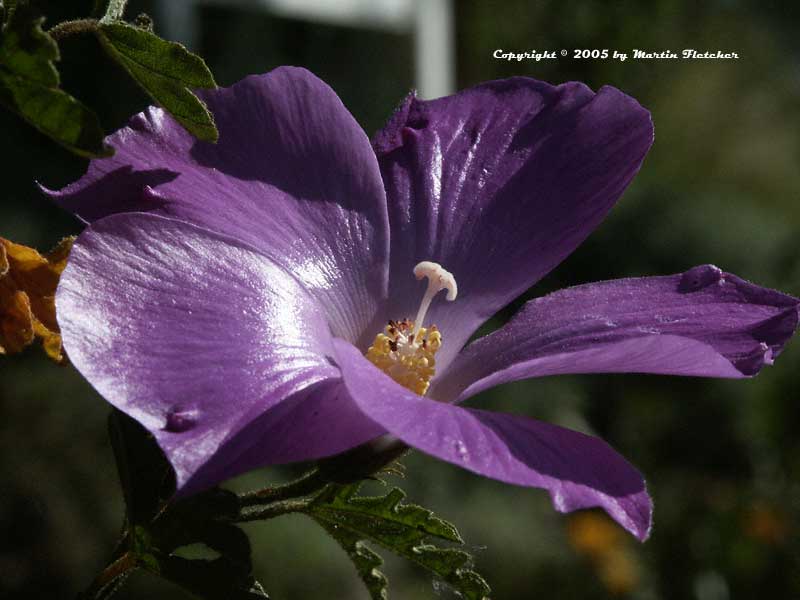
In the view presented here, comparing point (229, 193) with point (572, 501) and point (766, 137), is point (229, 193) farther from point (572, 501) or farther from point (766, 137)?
point (766, 137)

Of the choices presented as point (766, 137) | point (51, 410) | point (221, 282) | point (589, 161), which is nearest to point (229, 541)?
point (221, 282)

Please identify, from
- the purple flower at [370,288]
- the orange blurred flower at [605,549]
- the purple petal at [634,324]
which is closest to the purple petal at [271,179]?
the purple flower at [370,288]

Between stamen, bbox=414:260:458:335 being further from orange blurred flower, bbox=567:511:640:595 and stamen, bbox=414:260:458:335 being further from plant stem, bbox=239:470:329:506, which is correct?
orange blurred flower, bbox=567:511:640:595

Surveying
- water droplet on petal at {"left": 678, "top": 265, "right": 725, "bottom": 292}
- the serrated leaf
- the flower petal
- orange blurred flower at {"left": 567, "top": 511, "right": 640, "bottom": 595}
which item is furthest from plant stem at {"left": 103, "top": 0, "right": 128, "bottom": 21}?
orange blurred flower at {"left": 567, "top": 511, "right": 640, "bottom": 595}

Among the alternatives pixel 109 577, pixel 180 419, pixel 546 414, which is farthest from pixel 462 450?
pixel 546 414

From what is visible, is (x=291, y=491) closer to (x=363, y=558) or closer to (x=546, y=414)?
(x=363, y=558)

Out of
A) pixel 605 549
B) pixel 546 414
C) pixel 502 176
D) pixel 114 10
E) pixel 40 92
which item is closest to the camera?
pixel 40 92
